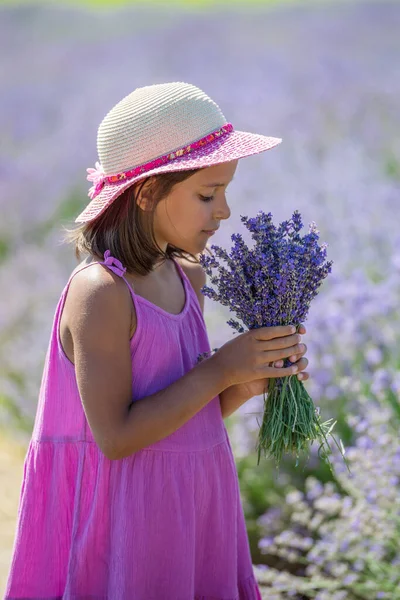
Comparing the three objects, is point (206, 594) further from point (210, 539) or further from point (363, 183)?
point (363, 183)

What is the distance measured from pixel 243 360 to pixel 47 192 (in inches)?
168

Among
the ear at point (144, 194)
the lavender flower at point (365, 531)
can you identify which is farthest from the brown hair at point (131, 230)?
the lavender flower at point (365, 531)

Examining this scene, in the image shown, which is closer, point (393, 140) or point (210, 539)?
point (210, 539)

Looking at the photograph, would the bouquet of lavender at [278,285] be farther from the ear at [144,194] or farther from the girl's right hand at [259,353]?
the ear at [144,194]

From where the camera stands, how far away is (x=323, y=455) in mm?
1947

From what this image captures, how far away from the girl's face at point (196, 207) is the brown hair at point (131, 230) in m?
0.02

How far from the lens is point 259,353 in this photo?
176 cm

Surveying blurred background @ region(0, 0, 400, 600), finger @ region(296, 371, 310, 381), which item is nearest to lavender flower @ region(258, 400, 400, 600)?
blurred background @ region(0, 0, 400, 600)

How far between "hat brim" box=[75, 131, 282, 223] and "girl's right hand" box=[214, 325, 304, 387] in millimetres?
366

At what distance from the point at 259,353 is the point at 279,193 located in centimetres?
306

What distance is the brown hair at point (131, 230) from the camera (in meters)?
1.85

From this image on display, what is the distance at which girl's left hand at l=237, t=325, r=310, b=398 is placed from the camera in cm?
180

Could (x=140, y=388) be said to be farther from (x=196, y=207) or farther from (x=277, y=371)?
(x=196, y=207)

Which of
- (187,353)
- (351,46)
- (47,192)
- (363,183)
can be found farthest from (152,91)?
(351,46)
